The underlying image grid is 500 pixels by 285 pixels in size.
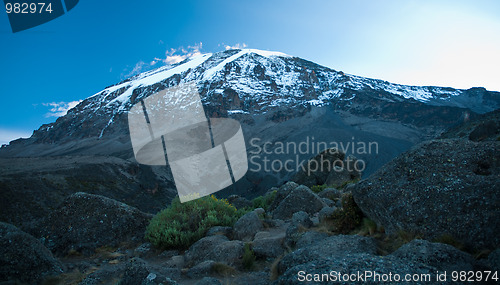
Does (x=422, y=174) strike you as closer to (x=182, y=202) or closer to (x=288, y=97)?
(x=182, y=202)

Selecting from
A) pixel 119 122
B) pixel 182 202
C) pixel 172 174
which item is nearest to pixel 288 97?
pixel 119 122

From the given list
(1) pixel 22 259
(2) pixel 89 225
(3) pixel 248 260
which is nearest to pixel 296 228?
(3) pixel 248 260

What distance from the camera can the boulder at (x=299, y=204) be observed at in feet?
31.0

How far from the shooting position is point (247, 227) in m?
6.46

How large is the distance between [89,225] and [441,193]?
7.95 metres

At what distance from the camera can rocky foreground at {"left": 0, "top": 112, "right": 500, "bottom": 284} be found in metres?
2.81

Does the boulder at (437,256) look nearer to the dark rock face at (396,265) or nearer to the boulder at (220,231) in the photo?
the dark rock face at (396,265)

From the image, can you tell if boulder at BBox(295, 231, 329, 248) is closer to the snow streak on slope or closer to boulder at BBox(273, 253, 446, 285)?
boulder at BBox(273, 253, 446, 285)

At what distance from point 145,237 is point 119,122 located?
149 m

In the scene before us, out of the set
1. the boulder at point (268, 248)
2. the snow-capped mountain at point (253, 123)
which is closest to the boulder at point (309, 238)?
the boulder at point (268, 248)

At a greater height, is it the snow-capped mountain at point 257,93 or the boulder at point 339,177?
the snow-capped mountain at point 257,93

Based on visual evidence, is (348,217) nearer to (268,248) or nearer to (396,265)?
(268,248)

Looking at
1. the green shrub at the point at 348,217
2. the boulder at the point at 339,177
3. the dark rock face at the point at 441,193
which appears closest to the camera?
the dark rock face at the point at 441,193

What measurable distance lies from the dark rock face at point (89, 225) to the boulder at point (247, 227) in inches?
109
